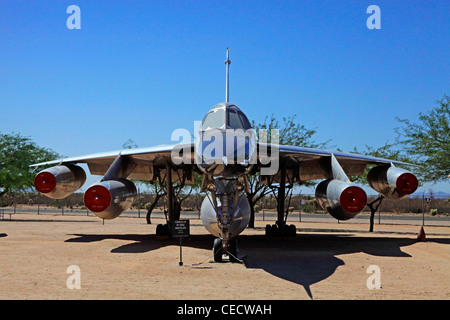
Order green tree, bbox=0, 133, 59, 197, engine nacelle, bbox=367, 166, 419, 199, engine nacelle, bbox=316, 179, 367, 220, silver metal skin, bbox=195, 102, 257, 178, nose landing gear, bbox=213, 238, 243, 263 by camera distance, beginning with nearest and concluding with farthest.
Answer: silver metal skin, bbox=195, 102, 257, 178 → engine nacelle, bbox=316, 179, 367, 220 → nose landing gear, bbox=213, 238, 243, 263 → engine nacelle, bbox=367, 166, 419, 199 → green tree, bbox=0, 133, 59, 197

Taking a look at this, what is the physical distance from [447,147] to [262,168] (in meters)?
10.0

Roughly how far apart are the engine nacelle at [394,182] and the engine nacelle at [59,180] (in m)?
11.0

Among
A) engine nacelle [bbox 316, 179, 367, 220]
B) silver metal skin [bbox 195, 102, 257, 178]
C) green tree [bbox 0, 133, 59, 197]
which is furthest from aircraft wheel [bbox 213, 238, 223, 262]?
green tree [bbox 0, 133, 59, 197]

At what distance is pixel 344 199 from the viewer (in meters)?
10.2

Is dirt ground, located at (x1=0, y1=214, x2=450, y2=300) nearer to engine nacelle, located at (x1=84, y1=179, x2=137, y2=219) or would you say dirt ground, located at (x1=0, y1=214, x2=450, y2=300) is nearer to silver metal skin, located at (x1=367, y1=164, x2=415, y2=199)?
engine nacelle, located at (x1=84, y1=179, x2=137, y2=219)

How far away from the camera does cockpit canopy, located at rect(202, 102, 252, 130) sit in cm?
1044

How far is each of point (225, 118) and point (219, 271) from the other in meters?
3.94

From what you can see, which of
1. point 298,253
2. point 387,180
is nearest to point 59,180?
point 298,253

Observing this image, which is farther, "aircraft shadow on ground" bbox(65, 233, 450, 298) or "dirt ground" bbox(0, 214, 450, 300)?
"aircraft shadow on ground" bbox(65, 233, 450, 298)

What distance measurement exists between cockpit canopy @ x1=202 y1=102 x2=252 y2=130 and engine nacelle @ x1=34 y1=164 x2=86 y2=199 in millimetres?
5883

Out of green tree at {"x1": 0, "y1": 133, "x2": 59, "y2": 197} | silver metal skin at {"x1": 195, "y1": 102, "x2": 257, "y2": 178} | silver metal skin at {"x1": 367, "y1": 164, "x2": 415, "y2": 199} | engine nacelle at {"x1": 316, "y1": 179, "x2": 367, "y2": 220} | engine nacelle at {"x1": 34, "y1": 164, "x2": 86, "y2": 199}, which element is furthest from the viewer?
green tree at {"x1": 0, "y1": 133, "x2": 59, "y2": 197}
